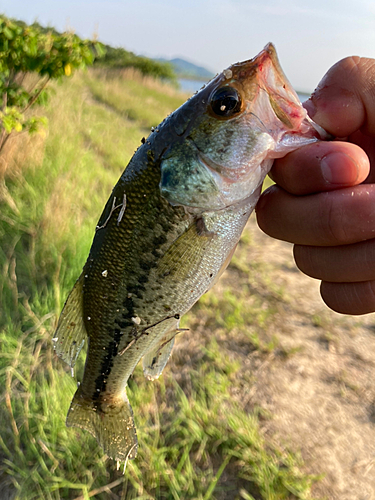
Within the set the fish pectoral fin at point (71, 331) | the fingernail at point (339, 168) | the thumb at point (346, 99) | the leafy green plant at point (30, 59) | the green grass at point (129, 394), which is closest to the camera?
the fingernail at point (339, 168)

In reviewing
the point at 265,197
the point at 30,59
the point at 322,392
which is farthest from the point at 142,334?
the point at 30,59

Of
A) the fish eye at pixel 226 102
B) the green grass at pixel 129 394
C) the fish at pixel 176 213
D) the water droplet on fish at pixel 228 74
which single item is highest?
the water droplet on fish at pixel 228 74

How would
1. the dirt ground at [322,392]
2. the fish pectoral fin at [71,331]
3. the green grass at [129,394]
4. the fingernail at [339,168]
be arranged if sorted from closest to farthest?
the fingernail at [339,168]
the fish pectoral fin at [71,331]
the green grass at [129,394]
the dirt ground at [322,392]

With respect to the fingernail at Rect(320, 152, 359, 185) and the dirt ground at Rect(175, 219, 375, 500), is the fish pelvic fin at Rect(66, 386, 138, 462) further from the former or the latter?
the fingernail at Rect(320, 152, 359, 185)

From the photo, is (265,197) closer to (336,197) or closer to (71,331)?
(336,197)

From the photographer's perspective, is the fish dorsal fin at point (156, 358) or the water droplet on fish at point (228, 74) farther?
the fish dorsal fin at point (156, 358)

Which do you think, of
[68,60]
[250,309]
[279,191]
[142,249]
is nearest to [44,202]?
[68,60]

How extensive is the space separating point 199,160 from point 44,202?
316 cm

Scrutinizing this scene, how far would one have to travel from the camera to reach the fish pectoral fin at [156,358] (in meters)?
1.85

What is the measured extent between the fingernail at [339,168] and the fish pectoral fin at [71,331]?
1220 mm

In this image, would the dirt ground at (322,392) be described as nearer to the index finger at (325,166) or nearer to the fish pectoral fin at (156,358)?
the fish pectoral fin at (156,358)

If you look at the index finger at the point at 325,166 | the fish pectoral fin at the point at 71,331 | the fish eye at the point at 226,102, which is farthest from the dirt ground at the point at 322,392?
the fish eye at the point at 226,102

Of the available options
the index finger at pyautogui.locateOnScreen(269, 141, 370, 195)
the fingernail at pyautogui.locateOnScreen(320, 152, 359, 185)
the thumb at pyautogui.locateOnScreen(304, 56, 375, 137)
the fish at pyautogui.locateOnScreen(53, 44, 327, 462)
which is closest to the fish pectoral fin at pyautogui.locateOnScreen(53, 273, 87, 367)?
the fish at pyautogui.locateOnScreen(53, 44, 327, 462)

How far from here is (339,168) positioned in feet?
4.01
